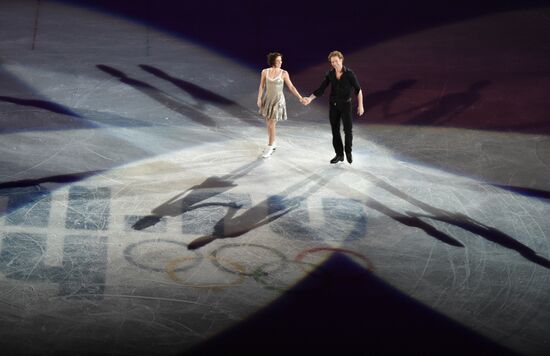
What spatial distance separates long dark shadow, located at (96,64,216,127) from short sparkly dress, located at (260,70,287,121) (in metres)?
1.52

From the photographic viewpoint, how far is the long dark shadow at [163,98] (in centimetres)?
1380

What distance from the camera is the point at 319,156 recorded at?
12648mm

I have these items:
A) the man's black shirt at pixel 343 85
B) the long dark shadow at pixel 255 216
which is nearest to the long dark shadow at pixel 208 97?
the man's black shirt at pixel 343 85

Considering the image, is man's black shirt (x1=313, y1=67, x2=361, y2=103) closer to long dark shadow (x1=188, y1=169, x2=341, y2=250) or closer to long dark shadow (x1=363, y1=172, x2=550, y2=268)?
long dark shadow (x1=188, y1=169, x2=341, y2=250)

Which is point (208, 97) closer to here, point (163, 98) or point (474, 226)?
point (163, 98)

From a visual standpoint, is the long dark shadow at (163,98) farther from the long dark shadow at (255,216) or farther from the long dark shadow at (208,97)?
the long dark shadow at (255,216)

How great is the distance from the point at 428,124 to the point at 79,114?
222 inches

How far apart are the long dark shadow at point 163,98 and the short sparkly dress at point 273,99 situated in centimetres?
152

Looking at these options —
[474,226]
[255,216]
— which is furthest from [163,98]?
[474,226]

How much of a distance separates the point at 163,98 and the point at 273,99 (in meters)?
2.78

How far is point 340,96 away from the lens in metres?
11.9

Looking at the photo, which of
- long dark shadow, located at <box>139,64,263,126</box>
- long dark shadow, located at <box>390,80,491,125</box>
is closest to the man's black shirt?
long dark shadow, located at <box>139,64,263,126</box>

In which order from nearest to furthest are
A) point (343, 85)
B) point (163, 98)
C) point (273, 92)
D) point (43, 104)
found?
point (343, 85) < point (273, 92) < point (43, 104) < point (163, 98)

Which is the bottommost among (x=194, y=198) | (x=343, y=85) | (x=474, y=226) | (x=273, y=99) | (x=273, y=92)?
(x=474, y=226)
